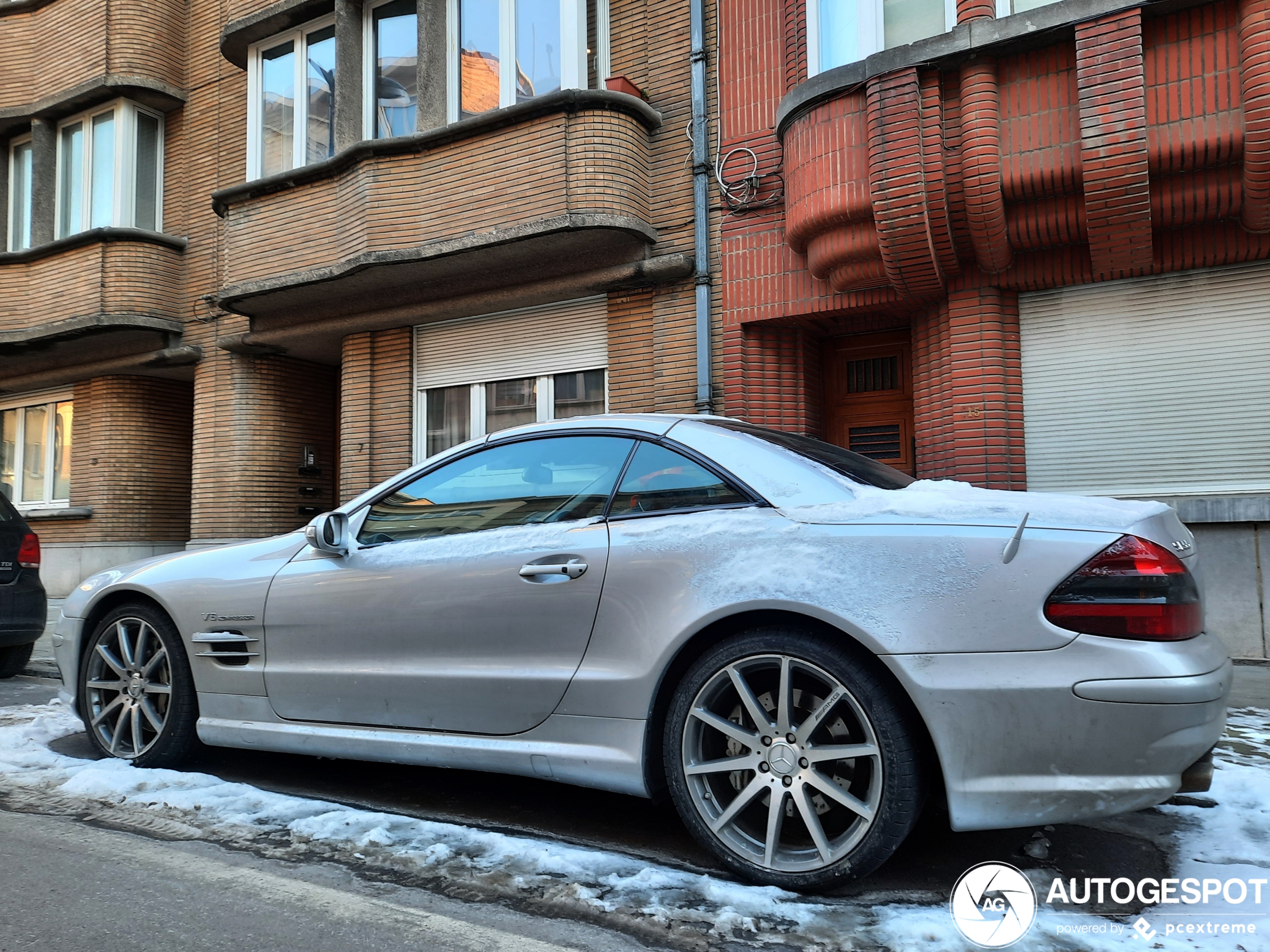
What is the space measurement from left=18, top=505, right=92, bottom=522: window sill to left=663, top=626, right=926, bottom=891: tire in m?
12.6

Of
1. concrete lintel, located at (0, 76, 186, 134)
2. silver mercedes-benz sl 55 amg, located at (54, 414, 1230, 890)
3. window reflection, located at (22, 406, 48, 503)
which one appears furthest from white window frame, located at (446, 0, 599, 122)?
window reflection, located at (22, 406, 48, 503)

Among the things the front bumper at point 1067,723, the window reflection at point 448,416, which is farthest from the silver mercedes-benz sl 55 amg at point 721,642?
the window reflection at point 448,416

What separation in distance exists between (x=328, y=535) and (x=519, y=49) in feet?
23.9

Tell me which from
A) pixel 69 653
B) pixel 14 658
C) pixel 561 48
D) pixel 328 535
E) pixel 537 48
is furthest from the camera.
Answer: pixel 537 48

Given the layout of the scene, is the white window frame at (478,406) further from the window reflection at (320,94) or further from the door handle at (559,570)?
the door handle at (559,570)

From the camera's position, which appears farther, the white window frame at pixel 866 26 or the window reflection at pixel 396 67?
the window reflection at pixel 396 67

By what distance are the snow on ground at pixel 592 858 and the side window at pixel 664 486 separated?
3.84 ft

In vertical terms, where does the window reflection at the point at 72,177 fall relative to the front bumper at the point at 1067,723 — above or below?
above

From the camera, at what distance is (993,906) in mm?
2508

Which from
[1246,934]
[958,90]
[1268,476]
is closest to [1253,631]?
[1268,476]

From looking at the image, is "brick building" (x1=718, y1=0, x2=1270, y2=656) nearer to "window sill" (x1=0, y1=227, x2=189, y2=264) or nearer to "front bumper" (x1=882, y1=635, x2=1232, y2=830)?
"front bumper" (x1=882, y1=635, x2=1232, y2=830)

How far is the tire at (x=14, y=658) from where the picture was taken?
7109 millimetres

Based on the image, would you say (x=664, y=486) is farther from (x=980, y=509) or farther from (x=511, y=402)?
(x=511, y=402)

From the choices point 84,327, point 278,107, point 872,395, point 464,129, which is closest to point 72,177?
point 84,327
